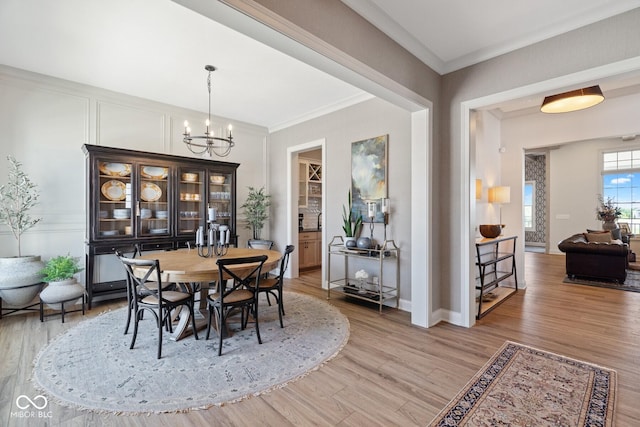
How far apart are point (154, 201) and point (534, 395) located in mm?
4752

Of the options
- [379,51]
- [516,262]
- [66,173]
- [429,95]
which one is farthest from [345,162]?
[66,173]

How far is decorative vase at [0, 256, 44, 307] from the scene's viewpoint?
3230 millimetres

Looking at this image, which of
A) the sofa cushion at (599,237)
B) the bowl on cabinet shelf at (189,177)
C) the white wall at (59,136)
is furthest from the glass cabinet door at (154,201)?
the sofa cushion at (599,237)

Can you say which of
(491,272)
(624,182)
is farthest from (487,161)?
(624,182)

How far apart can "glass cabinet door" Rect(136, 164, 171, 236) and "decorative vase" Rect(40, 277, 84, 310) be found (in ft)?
3.21

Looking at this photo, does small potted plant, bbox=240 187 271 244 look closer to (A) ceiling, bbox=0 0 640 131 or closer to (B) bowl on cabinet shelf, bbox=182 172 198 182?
(B) bowl on cabinet shelf, bbox=182 172 198 182

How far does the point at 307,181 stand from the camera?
6586mm

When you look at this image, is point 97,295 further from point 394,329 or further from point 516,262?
point 516,262

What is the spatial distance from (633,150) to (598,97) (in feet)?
19.2

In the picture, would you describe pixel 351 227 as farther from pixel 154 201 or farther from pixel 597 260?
pixel 597 260

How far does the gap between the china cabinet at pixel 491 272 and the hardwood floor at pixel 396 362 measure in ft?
0.59

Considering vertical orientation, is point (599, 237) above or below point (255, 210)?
below

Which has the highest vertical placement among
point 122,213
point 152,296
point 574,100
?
point 574,100

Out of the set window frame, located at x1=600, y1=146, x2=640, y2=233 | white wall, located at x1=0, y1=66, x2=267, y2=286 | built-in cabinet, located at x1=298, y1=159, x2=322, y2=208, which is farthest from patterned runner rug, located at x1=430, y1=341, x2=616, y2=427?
window frame, located at x1=600, y1=146, x2=640, y2=233
